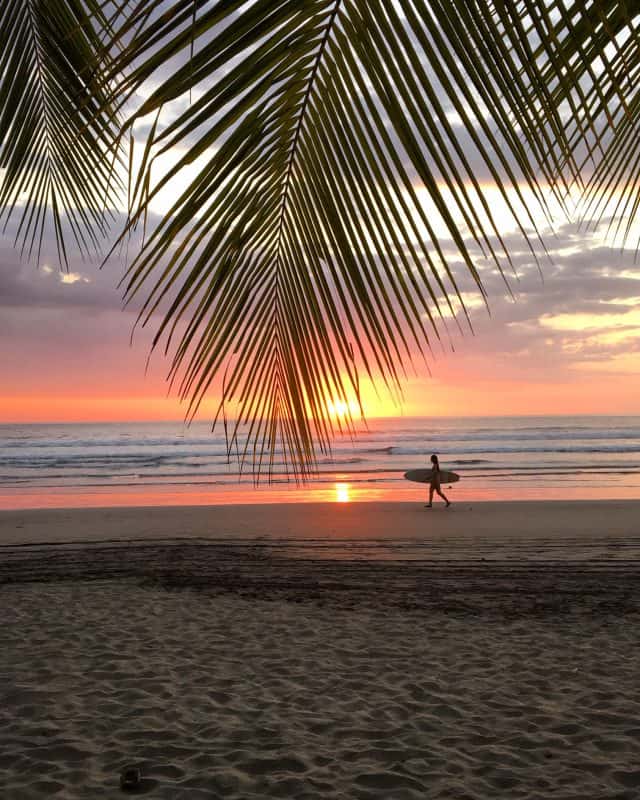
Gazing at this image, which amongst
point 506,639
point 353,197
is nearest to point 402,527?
point 506,639

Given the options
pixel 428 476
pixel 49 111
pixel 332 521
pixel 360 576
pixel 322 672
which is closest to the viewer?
pixel 49 111

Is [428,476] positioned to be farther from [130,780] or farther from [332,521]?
[130,780]

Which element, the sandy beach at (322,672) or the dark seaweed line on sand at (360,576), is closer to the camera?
the sandy beach at (322,672)

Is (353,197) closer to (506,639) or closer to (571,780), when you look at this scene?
(571,780)

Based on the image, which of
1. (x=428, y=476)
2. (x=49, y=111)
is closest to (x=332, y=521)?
(x=428, y=476)

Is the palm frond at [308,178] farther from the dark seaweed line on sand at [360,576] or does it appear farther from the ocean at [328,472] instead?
the ocean at [328,472]

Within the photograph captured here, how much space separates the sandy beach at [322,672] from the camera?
4.12 m

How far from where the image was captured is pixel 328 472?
31016mm

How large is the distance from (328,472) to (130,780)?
27163 mm

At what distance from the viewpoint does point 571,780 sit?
4.04m

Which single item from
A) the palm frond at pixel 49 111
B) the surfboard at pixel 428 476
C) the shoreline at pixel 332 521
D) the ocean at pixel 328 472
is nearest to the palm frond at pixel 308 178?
the palm frond at pixel 49 111

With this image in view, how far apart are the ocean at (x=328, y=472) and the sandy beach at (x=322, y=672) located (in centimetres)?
389

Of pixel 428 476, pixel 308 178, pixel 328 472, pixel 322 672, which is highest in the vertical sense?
pixel 308 178

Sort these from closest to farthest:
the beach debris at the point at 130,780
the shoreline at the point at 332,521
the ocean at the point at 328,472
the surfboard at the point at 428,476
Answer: the beach debris at the point at 130,780 → the shoreline at the point at 332,521 → the surfboard at the point at 428,476 → the ocean at the point at 328,472
